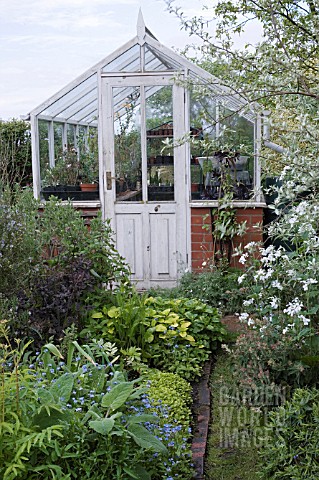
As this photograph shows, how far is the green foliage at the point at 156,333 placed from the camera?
5.05 meters

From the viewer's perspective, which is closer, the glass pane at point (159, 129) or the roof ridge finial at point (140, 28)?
the roof ridge finial at point (140, 28)

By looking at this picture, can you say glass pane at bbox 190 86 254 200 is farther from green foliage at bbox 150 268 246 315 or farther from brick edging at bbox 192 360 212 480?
brick edging at bbox 192 360 212 480

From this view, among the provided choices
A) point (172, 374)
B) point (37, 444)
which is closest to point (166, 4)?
point (172, 374)

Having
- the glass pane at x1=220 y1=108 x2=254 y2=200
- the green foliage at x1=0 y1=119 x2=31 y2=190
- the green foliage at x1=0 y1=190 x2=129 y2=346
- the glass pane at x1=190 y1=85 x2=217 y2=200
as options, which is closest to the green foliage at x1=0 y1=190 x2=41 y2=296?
the green foliage at x1=0 y1=190 x2=129 y2=346

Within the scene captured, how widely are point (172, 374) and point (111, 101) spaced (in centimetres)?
436

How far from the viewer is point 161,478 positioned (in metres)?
3.45

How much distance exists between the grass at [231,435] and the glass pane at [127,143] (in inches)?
139

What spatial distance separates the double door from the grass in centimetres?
316

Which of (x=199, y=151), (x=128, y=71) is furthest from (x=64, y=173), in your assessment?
(x=199, y=151)

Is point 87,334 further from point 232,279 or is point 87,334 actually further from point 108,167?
point 108,167

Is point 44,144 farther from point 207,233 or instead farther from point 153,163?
point 207,233

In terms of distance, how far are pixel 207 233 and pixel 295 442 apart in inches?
183

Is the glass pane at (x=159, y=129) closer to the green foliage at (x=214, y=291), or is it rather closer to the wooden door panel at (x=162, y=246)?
the wooden door panel at (x=162, y=246)

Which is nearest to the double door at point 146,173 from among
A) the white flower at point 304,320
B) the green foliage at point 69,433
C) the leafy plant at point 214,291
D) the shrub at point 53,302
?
the leafy plant at point 214,291
